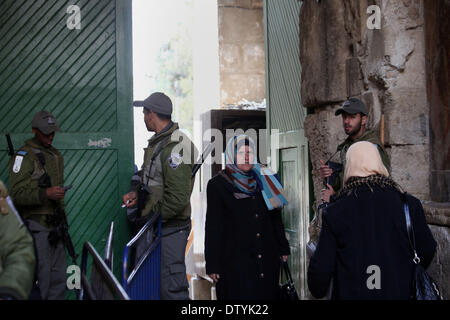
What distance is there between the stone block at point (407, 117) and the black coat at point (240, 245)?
1.08 metres

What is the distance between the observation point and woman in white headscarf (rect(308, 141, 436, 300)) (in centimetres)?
278

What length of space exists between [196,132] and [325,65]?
426 centimetres

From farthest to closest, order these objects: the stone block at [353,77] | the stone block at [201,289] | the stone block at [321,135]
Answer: the stone block at [201,289] → the stone block at [321,135] → the stone block at [353,77]

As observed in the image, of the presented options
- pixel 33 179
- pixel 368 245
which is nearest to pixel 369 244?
pixel 368 245

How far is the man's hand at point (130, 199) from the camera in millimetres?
4324

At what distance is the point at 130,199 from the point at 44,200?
609 mm

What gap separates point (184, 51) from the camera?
2142 cm

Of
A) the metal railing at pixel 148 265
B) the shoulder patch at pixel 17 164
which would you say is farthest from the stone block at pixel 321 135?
the shoulder patch at pixel 17 164

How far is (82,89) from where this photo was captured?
211 inches

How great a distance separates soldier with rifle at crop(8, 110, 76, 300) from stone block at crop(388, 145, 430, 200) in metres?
2.42

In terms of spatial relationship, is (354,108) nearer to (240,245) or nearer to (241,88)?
(240,245)

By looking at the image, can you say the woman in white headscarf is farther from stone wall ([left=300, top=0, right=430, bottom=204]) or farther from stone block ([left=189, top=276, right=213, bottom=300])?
stone block ([left=189, top=276, right=213, bottom=300])

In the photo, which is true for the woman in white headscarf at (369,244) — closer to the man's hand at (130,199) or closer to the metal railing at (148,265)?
the metal railing at (148,265)
